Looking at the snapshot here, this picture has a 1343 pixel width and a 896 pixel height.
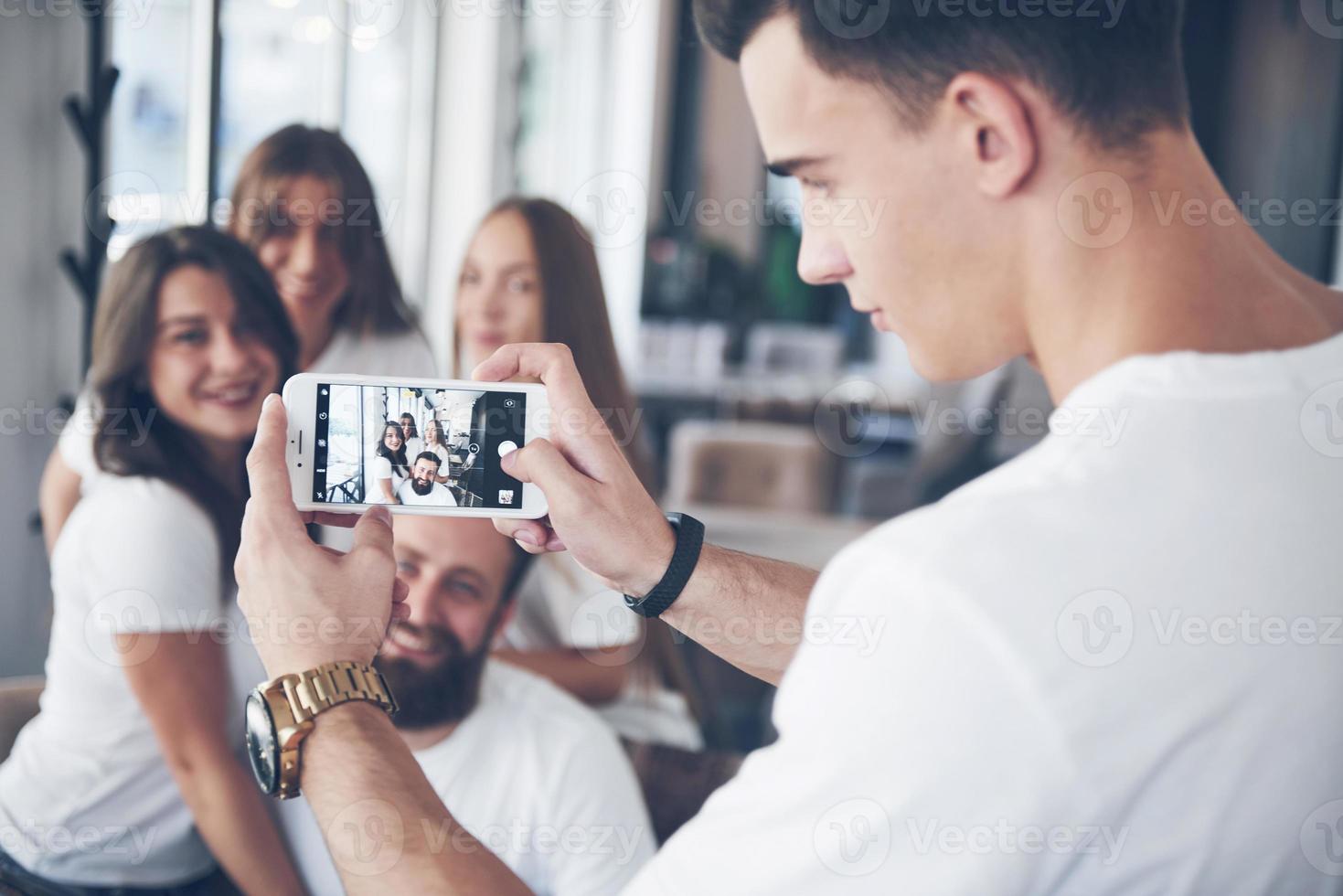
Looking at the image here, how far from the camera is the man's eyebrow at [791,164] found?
29.5 inches

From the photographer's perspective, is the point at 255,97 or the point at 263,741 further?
the point at 255,97

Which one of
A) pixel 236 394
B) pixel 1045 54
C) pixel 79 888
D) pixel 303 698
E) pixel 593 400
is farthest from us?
pixel 593 400

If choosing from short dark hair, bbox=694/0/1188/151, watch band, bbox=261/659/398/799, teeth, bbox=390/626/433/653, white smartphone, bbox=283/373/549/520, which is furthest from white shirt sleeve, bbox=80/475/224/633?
short dark hair, bbox=694/0/1188/151

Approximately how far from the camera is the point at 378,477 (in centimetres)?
95

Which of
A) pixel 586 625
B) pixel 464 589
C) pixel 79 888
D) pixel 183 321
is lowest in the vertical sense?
pixel 79 888

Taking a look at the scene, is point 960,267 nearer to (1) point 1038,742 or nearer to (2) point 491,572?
(1) point 1038,742

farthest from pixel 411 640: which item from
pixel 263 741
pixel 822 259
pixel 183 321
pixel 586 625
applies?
pixel 822 259

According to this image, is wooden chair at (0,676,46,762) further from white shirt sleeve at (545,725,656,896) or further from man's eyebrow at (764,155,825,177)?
man's eyebrow at (764,155,825,177)

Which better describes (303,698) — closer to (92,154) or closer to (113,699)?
(113,699)

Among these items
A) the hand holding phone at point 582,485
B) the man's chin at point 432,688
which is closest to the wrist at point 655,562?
the hand holding phone at point 582,485

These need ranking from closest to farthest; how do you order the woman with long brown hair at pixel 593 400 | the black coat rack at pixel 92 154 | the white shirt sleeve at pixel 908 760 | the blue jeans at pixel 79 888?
the white shirt sleeve at pixel 908 760 → the blue jeans at pixel 79 888 → the black coat rack at pixel 92 154 → the woman with long brown hair at pixel 593 400

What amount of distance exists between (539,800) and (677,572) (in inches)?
18.9

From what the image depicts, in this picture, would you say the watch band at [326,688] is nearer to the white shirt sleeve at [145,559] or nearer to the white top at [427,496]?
the white top at [427,496]

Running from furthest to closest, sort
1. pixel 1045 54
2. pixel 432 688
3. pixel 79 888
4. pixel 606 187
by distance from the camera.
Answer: pixel 606 187 → pixel 432 688 → pixel 79 888 → pixel 1045 54
